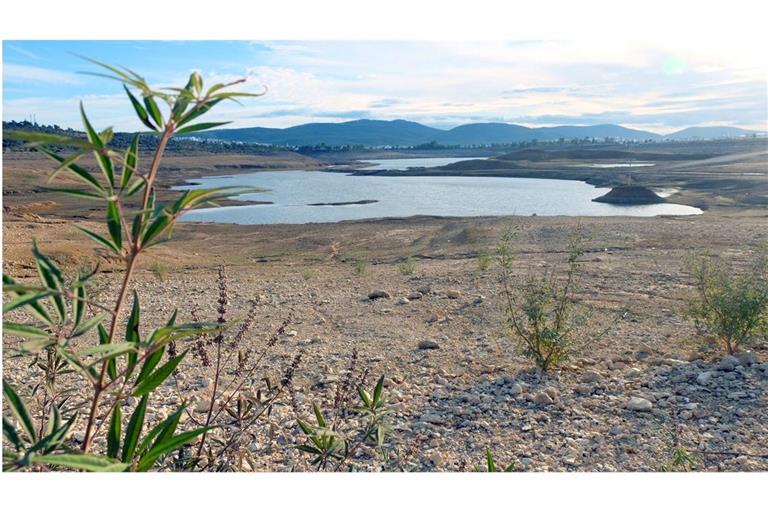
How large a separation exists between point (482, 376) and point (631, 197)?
25.2 metres

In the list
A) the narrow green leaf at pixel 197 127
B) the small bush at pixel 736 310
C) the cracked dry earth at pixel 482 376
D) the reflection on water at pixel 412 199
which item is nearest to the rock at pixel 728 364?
the cracked dry earth at pixel 482 376

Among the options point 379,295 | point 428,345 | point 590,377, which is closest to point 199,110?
point 590,377

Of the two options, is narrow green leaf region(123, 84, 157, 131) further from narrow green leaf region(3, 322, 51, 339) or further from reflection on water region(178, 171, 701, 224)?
reflection on water region(178, 171, 701, 224)

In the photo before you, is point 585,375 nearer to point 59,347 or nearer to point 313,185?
point 59,347

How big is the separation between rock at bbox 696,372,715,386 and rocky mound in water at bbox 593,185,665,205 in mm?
23998

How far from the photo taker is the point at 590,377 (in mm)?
4590

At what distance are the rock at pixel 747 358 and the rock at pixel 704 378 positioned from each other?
0.40 meters

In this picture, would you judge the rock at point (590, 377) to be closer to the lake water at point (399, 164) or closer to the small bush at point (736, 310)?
the small bush at point (736, 310)

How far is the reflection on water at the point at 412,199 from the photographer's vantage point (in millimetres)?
24781

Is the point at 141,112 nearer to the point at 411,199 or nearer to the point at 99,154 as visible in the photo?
the point at 99,154

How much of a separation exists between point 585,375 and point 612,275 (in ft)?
15.2

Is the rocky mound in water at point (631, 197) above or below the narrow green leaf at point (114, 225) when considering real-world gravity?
below

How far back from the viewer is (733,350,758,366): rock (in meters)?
4.65

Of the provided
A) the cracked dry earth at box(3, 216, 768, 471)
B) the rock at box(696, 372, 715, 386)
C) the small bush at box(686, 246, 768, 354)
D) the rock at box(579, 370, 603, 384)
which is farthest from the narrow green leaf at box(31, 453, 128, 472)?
the small bush at box(686, 246, 768, 354)
